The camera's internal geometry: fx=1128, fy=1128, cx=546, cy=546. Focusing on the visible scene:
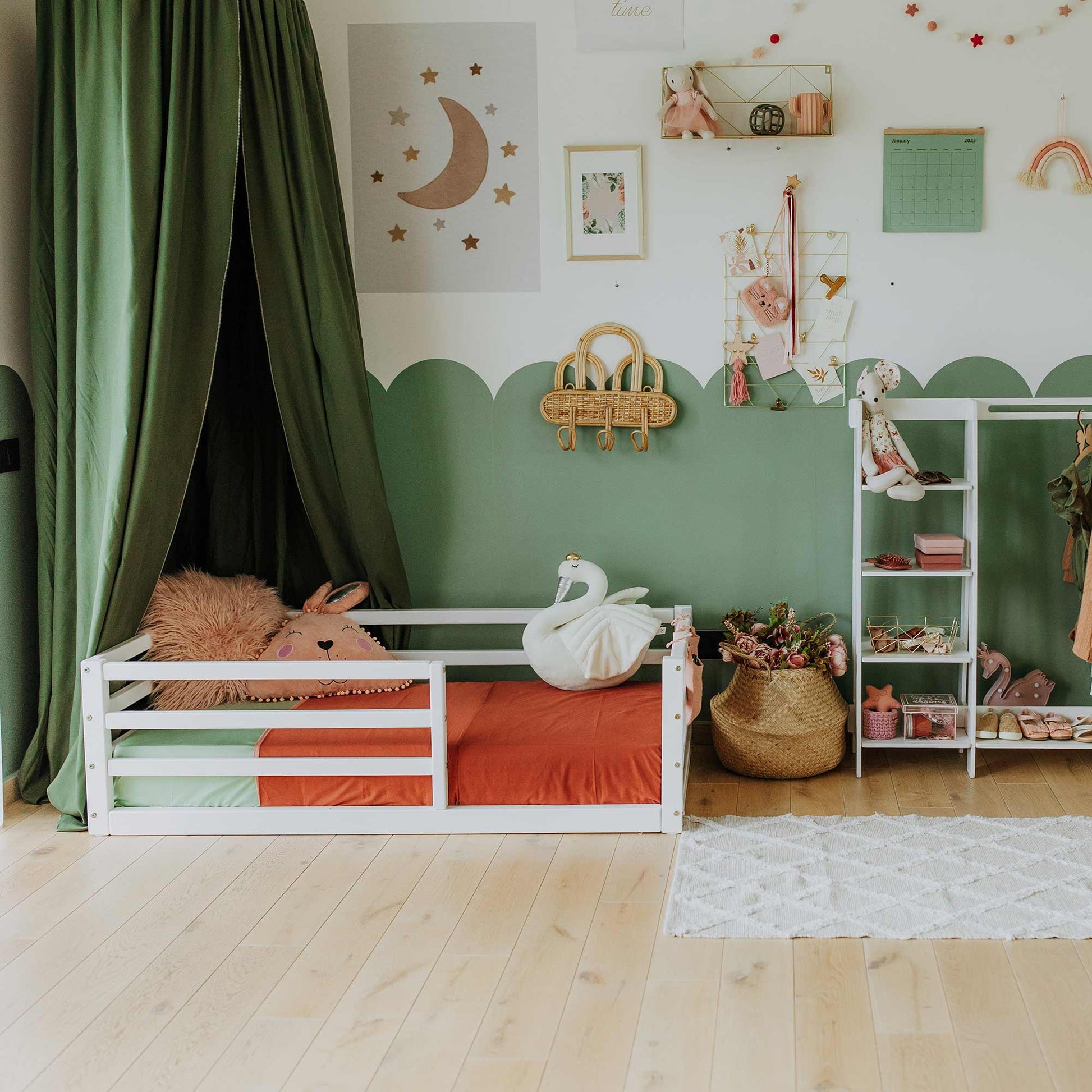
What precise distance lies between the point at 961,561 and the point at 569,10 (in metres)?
2.07

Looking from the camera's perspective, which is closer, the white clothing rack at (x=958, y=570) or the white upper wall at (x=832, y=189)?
the white clothing rack at (x=958, y=570)

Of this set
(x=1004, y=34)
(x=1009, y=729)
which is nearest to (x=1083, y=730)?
(x=1009, y=729)

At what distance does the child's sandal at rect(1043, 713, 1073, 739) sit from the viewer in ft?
11.2

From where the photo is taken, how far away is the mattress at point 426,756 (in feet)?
9.64

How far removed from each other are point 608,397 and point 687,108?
90 cm

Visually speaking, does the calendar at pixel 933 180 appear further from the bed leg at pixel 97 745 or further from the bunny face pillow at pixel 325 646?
the bed leg at pixel 97 745

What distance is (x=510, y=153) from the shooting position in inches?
140

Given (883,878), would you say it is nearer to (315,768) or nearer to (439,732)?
(439,732)

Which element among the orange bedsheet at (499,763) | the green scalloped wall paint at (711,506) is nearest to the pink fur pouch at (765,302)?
the green scalloped wall paint at (711,506)

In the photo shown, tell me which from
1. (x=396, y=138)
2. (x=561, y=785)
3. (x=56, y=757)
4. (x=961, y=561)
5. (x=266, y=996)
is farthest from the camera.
Result: (x=396, y=138)

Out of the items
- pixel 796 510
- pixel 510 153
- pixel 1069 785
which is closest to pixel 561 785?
pixel 796 510

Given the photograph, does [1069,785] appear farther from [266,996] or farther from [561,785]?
[266,996]

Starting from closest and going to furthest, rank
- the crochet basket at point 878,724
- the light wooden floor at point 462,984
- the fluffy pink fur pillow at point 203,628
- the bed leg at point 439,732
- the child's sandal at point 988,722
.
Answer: the light wooden floor at point 462,984 → the bed leg at point 439,732 → the fluffy pink fur pillow at point 203,628 → the crochet basket at point 878,724 → the child's sandal at point 988,722

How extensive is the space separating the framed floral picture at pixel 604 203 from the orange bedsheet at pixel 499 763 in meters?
1.50
